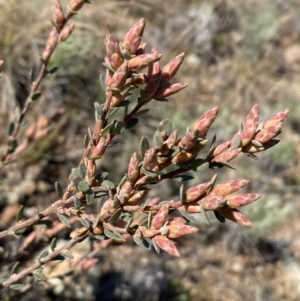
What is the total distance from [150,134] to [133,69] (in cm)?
256

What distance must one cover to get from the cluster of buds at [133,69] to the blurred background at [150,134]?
1.29m

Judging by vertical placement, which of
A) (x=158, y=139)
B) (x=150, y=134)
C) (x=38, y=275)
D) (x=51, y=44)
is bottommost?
(x=38, y=275)

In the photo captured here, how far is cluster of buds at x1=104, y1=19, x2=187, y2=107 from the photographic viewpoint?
0.86 metres

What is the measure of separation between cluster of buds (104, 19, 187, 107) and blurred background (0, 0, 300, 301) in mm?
1287

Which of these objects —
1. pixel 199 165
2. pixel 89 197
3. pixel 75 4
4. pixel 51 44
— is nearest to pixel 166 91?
pixel 199 165

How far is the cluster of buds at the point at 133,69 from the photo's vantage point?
863mm

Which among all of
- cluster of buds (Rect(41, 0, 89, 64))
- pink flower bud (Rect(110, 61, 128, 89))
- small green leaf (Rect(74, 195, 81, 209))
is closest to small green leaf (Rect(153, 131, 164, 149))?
pink flower bud (Rect(110, 61, 128, 89))

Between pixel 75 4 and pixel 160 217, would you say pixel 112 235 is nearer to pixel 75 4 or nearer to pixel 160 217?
pixel 160 217

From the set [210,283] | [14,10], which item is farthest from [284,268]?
[14,10]

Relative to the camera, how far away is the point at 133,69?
88cm

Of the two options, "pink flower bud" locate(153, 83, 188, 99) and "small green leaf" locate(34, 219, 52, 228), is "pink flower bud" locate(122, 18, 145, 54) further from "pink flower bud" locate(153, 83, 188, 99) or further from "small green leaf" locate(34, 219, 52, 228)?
"small green leaf" locate(34, 219, 52, 228)

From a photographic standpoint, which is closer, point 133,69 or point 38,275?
point 133,69

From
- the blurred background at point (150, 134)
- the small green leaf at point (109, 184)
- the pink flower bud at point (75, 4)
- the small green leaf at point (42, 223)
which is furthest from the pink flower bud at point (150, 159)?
the blurred background at point (150, 134)

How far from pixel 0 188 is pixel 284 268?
1.84 m
